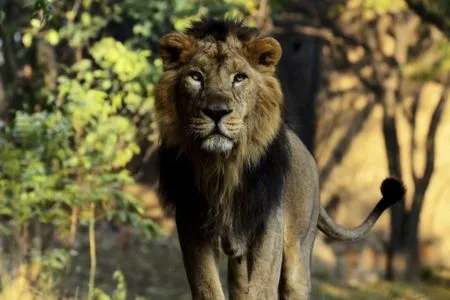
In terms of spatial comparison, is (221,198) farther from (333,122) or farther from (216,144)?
(333,122)

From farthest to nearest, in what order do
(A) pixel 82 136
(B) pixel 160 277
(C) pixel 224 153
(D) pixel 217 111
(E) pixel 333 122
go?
(E) pixel 333 122 → (B) pixel 160 277 → (A) pixel 82 136 → (C) pixel 224 153 → (D) pixel 217 111

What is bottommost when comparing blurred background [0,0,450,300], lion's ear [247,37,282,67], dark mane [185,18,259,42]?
blurred background [0,0,450,300]

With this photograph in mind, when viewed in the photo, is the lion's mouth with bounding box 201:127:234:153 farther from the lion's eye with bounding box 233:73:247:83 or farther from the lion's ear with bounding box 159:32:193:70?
the lion's ear with bounding box 159:32:193:70

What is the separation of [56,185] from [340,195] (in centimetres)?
801

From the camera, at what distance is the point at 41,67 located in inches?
363

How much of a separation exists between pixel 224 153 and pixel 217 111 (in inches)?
10.7

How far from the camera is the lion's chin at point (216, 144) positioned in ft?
15.3

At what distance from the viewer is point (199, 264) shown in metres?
4.96

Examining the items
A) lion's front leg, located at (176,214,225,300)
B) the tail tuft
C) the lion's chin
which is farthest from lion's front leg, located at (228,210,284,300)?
the tail tuft

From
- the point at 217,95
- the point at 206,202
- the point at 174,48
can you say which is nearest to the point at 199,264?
the point at 206,202

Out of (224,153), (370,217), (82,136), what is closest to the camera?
(224,153)

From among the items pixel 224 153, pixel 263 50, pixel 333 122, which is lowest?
pixel 333 122

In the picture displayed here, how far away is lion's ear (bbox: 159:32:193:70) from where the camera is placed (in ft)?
16.1

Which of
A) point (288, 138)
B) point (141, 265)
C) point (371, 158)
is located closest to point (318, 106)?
point (371, 158)
